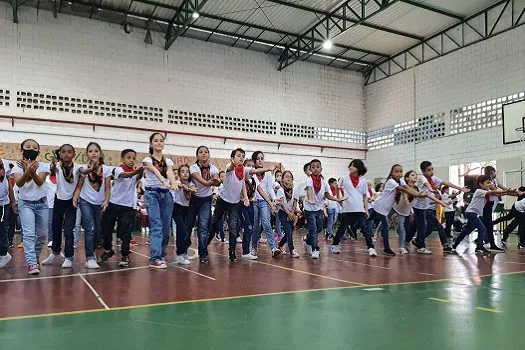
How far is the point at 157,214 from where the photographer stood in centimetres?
553

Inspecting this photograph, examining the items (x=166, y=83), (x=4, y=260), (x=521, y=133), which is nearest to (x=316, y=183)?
(x=4, y=260)

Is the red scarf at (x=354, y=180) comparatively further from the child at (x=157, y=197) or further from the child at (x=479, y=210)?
the child at (x=157, y=197)

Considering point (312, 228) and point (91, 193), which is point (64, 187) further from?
point (312, 228)

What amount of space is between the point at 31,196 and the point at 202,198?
6.89 feet

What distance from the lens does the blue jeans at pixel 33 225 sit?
16.7ft

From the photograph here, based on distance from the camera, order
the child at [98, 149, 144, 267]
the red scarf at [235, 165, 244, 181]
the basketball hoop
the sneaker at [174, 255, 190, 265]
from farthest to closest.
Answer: the basketball hoop
the red scarf at [235, 165, 244, 181]
the sneaker at [174, 255, 190, 265]
the child at [98, 149, 144, 267]

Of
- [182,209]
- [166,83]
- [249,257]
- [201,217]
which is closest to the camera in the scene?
[201,217]

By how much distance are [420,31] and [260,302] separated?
16775mm

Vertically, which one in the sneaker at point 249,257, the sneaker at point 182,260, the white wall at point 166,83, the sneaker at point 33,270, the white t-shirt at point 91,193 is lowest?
the sneaker at point 249,257

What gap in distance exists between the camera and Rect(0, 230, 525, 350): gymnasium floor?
8.30 feet

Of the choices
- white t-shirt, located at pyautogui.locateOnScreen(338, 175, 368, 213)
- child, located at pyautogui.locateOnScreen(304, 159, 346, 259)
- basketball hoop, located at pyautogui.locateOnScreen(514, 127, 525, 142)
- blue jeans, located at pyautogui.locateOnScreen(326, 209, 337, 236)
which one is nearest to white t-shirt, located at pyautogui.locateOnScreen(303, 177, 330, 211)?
child, located at pyautogui.locateOnScreen(304, 159, 346, 259)

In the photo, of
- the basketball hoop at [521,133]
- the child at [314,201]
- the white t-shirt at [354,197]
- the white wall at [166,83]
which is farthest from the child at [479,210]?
the white wall at [166,83]

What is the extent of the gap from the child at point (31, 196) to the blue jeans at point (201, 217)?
5.96 ft

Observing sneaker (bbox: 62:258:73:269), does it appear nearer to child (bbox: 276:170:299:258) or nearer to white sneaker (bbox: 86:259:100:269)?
white sneaker (bbox: 86:259:100:269)
